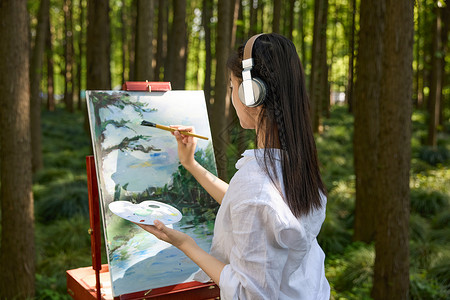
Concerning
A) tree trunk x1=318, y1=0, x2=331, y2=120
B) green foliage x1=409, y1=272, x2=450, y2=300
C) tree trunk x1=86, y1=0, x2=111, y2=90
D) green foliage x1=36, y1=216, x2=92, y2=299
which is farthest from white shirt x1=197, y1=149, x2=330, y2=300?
tree trunk x1=318, y1=0, x2=331, y2=120

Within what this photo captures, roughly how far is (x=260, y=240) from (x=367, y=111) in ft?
17.2

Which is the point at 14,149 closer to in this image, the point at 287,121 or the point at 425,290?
the point at 287,121

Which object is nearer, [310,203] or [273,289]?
[273,289]

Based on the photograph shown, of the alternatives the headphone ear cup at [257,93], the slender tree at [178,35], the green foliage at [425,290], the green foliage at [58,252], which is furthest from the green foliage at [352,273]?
the slender tree at [178,35]

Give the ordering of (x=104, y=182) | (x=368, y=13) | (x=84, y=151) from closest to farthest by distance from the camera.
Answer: (x=104, y=182) < (x=368, y=13) < (x=84, y=151)

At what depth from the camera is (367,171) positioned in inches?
240

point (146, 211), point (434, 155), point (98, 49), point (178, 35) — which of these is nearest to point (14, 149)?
point (146, 211)

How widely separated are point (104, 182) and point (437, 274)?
434 centimetres

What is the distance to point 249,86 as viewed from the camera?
1534 mm

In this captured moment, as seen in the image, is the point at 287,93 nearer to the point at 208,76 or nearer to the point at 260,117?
the point at 260,117

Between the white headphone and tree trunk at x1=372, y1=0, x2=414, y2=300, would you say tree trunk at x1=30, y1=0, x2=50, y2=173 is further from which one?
the white headphone

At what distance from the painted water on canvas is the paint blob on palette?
15 centimetres

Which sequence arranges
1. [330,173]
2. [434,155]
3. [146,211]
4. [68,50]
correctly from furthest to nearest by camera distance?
[68,50] < [434,155] < [330,173] < [146,211]

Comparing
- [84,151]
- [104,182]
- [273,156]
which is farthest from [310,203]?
[84,151]
